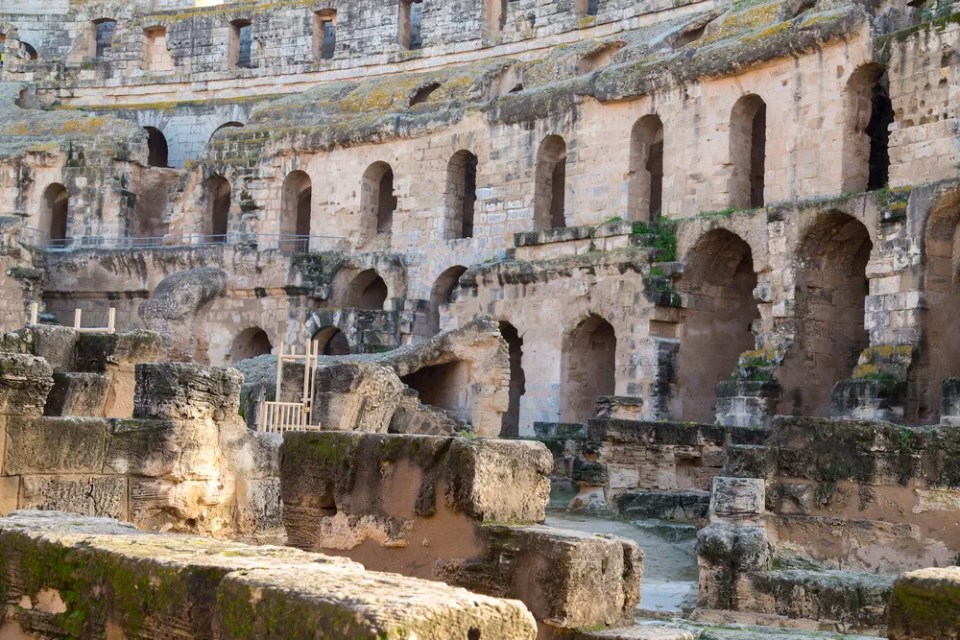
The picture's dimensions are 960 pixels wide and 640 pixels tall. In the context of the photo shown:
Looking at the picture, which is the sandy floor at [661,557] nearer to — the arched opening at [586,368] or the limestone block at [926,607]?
the limestone block at [926,607]

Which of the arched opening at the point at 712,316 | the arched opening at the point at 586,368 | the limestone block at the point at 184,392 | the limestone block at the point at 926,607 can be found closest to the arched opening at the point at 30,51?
the arched opening at the point at 586,368

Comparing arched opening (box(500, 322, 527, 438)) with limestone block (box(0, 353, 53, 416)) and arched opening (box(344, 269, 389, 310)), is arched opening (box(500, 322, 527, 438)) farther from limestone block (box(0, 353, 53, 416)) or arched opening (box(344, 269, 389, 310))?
limestone block (box(0, 353, 53, 416))

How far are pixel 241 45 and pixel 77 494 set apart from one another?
3018 centimetres

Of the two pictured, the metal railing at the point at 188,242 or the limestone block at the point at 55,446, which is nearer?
the limestone block at the point at 55,446

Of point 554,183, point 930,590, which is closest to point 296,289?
point 554,183

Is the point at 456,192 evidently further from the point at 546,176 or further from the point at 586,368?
the point at 586,368

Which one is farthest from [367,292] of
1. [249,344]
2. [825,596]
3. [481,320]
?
[825,596]

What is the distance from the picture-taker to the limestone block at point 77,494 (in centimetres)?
793

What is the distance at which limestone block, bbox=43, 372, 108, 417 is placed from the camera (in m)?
9.90

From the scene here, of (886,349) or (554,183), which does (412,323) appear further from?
(886,349)

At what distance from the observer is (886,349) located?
15930 mm

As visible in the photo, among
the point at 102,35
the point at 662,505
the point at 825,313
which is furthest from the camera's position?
the point at 102,35

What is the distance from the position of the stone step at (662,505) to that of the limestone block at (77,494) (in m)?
7.14

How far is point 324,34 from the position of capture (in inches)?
1400
